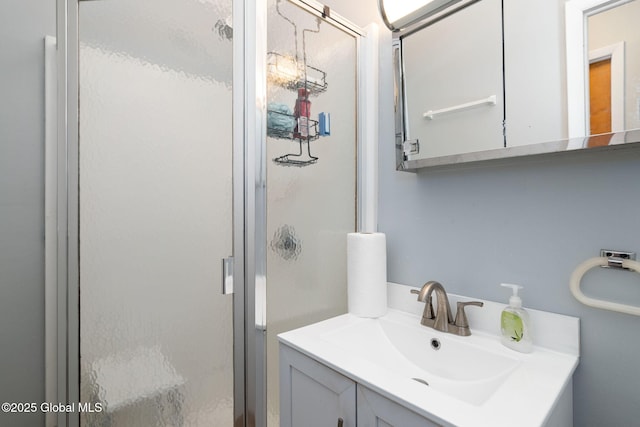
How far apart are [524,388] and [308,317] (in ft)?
2.35

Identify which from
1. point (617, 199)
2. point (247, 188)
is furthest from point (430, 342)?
point (247, 188)

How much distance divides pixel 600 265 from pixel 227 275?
105cm

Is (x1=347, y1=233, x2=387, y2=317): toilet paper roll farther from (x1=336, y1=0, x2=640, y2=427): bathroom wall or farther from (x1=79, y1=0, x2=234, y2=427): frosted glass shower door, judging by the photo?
(x1=79, y1=0, x2=234, y2=427): frosted glass shower door

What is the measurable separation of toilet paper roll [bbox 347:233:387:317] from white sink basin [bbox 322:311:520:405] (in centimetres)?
5

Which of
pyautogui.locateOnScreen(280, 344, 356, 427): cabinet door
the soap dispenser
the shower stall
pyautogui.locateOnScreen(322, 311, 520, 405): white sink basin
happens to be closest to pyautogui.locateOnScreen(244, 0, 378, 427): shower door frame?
the shower stall

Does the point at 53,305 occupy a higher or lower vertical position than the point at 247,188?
lower

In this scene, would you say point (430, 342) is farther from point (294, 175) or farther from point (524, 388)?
point (294, 175)

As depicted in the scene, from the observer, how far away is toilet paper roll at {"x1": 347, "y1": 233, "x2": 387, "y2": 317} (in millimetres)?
1131

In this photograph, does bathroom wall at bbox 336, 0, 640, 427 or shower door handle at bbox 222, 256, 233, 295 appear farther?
shower door handle at bbox 222, 256, 233, 295

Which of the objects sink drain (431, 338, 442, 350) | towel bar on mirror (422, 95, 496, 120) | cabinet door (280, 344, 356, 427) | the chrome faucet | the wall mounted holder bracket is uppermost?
towel bar on mirror (422, 95, 496, 120)

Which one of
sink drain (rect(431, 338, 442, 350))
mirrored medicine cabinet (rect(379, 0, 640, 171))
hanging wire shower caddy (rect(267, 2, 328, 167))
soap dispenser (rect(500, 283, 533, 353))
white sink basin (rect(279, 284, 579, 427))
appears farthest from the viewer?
hanging wire shower caddy (rect(267, 2, 328, 167))

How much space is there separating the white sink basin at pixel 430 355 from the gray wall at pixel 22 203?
123cm

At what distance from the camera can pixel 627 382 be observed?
77 cm

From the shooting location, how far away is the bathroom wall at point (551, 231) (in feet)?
2.56
